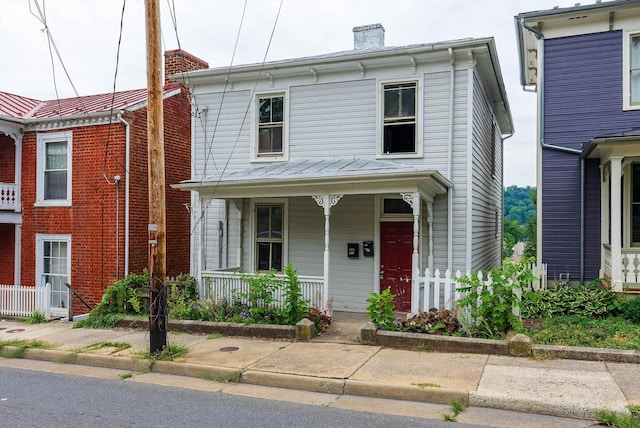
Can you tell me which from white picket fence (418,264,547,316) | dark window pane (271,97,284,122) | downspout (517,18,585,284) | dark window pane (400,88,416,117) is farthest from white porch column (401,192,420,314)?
dark window pane (271,97,284,122)

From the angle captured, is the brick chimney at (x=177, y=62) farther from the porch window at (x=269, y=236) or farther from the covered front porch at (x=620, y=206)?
the covered front porch at (x=620, y=206)

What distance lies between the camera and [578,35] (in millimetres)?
11789

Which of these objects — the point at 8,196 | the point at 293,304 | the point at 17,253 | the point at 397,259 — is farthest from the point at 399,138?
the point at 17,253

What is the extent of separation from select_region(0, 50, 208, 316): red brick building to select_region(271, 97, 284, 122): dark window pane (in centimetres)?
371

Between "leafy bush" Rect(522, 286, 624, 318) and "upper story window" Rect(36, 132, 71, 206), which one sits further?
"upper story window" Rect(36, 132, 71, 206)

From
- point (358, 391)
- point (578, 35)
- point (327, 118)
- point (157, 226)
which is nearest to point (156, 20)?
point (157, 226)

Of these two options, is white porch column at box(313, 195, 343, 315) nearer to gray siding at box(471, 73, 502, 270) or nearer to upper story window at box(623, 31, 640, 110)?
gray siding at box(471, 73, 502, 270)

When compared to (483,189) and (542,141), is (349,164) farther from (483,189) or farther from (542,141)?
(542,141)

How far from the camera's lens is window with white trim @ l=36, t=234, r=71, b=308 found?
1409cm

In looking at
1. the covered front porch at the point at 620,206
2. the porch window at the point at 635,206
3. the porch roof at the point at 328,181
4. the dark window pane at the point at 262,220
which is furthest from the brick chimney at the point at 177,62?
the porch window at the point at 635,206

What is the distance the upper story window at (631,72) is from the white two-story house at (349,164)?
108 inches

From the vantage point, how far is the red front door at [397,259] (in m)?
11.9

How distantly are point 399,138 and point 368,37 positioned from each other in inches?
137

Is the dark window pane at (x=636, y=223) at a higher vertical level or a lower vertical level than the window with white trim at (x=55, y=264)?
higher
